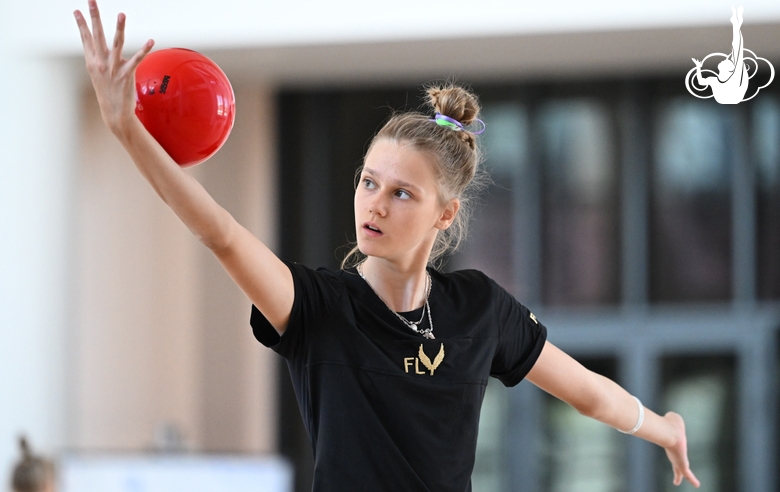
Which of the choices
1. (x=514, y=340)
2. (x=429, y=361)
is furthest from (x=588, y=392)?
(x=429, y=361)

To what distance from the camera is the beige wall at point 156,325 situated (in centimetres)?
496

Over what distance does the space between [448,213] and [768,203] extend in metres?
3.92

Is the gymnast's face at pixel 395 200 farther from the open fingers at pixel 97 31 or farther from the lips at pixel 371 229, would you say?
the open fingers at pixel 97 31

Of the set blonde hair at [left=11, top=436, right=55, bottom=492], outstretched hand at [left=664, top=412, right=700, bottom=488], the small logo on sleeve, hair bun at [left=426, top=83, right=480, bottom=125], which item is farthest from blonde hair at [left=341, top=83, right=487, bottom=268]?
blonde hair at [left=11, top=436, right=55, bottom=492]

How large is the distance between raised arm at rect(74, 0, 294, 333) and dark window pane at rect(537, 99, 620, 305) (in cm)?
396

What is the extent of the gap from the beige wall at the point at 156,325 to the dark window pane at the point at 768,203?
106 inches

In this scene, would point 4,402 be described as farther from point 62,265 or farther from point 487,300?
point 487,300

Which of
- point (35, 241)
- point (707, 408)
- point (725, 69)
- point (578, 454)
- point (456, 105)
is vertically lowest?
point (578, 454)

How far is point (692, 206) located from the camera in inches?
196

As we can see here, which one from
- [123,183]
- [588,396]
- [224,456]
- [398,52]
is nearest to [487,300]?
[588,396]

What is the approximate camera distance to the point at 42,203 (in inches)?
181

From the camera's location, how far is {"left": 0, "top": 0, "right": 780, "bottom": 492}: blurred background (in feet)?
16.2

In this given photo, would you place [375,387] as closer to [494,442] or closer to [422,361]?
[422,361]

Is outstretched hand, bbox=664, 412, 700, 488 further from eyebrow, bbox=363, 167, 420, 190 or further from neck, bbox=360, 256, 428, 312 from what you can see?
eyebrow, bbox=363, 167, 420, 190
